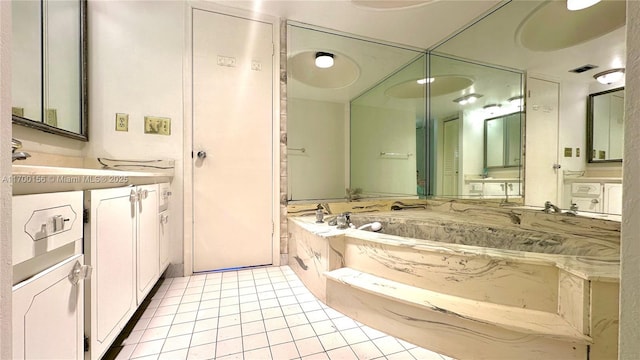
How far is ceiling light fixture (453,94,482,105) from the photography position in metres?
2.48

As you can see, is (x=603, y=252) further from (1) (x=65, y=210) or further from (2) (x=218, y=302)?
(1) (x=65, y=210)

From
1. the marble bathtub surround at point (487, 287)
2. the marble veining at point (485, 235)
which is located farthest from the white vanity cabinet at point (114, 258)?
the marble veining at point (485, 235)

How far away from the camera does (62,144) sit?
1515 millimetres

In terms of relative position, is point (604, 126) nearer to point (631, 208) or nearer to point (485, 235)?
point (485, 235)

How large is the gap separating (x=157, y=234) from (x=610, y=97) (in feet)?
9.46

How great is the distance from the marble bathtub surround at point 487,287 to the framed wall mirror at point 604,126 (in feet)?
1.42

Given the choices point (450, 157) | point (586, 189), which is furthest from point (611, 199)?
point (450, 157)

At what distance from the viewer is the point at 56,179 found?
2.21ft

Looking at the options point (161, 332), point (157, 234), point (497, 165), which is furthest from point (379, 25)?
point (161, 332)

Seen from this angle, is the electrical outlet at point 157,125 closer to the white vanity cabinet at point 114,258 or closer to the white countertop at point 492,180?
the white vanity cabinet at point 114,258

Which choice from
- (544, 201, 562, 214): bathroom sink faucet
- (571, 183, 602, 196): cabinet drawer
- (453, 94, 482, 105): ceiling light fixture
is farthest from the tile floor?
(453, 94, 482, 105): ceiling light fixture

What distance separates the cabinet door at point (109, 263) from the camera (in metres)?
0.84

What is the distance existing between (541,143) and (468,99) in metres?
0.89

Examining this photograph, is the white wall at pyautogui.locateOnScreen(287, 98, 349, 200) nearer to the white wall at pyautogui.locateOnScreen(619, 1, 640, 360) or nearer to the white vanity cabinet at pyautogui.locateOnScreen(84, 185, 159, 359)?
the white vanity cabinet at pyautogui.locateOnScreen(84, 185, 159, 359)
